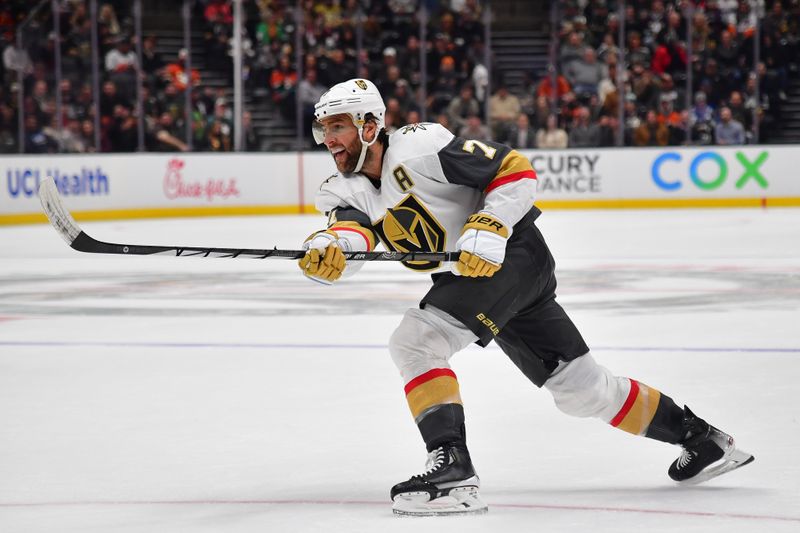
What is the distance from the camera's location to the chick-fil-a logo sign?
13156 mm

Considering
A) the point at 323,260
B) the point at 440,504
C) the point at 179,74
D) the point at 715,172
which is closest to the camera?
the point at 440,504

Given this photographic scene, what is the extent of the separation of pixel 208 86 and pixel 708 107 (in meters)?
5.55

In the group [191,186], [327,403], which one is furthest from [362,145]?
[191,186]

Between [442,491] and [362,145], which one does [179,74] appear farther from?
[442,491]

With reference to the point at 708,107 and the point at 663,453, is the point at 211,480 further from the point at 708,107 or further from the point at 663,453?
the point at 708,107

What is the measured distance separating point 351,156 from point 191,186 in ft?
34.0

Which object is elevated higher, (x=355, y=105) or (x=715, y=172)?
(x=355, y=105)

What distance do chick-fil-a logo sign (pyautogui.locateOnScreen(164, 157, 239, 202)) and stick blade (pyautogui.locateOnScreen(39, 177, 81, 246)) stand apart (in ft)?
32.9

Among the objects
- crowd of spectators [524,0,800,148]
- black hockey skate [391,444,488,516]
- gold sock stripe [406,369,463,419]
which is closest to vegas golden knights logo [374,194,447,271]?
gold sock stripe [406,369,463,419]

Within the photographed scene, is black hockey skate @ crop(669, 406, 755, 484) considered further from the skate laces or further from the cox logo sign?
the cox logo sign

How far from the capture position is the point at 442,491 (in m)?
2.84

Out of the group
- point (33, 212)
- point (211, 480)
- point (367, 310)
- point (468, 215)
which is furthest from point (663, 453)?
point (33, 212)

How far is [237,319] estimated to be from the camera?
623cm

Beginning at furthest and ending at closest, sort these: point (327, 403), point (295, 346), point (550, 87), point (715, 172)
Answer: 1. point (550, 87)
2. point (715, 172)
3. point (295, 346)
4. point (327, 403)
